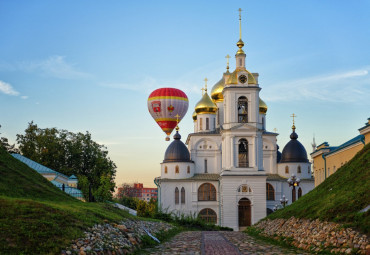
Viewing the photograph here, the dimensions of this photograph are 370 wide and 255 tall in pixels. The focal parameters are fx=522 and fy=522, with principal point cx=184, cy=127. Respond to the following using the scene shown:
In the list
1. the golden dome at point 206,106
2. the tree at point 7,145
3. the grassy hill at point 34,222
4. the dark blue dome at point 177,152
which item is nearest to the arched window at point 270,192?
the dark blue dome at point 177,152

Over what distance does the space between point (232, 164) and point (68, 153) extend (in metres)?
21.1

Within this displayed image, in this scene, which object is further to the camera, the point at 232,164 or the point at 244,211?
the point at 244,211

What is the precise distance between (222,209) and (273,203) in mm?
7364

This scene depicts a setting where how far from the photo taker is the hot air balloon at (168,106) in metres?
57.8

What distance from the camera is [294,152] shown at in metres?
56.2

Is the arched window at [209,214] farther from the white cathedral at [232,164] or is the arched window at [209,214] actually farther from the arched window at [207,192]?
the arched window at [207,192]

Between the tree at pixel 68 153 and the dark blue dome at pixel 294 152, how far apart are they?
19084mm

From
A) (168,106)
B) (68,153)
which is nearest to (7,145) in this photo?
(68,153)

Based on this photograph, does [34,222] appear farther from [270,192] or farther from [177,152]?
[270,192]

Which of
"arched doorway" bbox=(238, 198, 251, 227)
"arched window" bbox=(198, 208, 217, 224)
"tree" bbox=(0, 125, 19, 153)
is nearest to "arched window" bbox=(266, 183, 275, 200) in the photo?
"arched doorway" bbox=(238, 198, 251, 227)

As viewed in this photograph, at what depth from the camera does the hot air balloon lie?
57.8 meters

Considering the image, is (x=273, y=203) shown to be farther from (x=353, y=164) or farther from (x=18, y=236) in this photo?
(x=18, y=236)

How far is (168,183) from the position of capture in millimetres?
54344

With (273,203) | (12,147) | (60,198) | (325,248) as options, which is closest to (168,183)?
(273,203)
